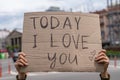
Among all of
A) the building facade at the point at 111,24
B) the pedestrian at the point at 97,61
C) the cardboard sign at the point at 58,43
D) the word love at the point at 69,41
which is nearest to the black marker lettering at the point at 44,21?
the cardboard sign at the point at 58,43

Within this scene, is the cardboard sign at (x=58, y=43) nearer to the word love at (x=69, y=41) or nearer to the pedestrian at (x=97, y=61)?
the word love at (x=69, y=41)

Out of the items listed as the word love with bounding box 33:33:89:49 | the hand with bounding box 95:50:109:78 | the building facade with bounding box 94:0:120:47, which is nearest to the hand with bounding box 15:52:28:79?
the word love with bounding box 33:33:89:49

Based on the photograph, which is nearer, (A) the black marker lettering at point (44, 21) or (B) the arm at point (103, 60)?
(B) the arm at point (103, 60)

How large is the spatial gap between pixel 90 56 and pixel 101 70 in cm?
29

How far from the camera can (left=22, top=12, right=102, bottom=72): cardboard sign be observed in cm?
545

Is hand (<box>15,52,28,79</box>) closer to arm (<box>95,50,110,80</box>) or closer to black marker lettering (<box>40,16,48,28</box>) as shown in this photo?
black marker lettering (<box>40,16,48,28</box>)

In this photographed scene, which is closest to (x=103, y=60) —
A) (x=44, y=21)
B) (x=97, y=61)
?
(x=97, y=61)

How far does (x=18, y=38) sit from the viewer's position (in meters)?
151

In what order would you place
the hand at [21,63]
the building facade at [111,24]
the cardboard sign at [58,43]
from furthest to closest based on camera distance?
the building facade at [111,24] → the cardboard sign at [58,43] → the hand at [21,63]

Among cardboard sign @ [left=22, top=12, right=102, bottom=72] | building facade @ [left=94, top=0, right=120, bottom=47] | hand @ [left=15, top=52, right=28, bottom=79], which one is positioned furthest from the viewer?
building facade @ [left=94, top=0, right=120, bottom=47]

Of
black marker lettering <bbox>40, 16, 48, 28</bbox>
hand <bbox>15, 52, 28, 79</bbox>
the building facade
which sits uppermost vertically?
the building facade

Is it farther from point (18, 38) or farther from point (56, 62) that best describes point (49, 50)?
point (18, 38)

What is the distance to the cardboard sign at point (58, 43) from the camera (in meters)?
5.45

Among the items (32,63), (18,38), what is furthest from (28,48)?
(18,38)
